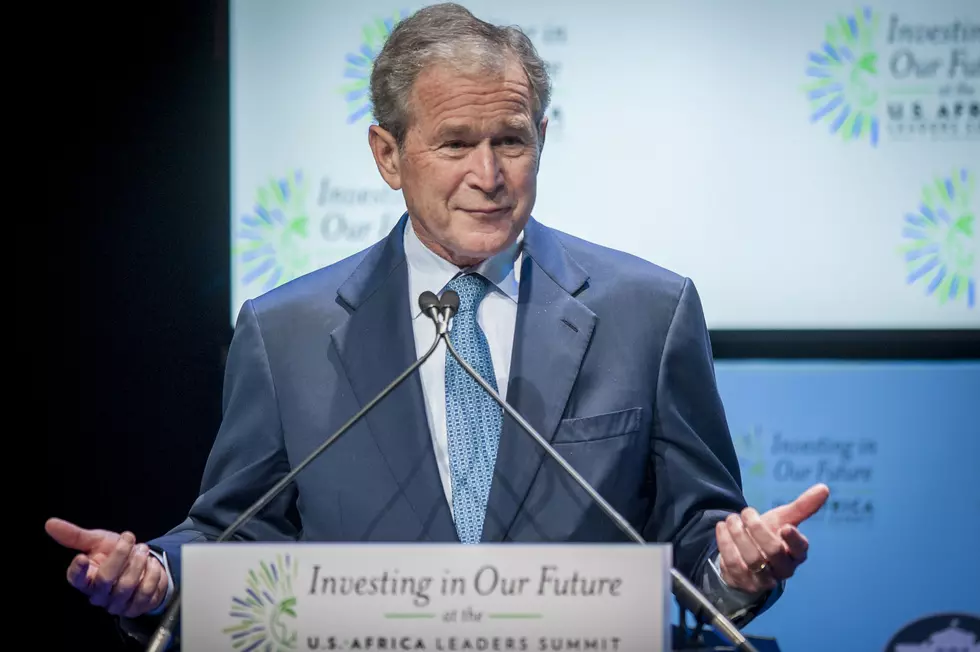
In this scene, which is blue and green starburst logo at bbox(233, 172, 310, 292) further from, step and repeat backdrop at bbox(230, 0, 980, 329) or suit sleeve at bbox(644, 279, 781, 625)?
suit sleeve at bbox(644, 279, 781, 625)

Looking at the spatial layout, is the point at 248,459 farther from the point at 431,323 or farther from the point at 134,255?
the point at 134,255

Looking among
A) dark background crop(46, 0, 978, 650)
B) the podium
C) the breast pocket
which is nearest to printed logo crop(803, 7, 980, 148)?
dark background crop(46, 0, 978, 650)

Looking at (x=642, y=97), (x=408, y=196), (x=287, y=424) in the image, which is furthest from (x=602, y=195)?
(x=287, y=424)

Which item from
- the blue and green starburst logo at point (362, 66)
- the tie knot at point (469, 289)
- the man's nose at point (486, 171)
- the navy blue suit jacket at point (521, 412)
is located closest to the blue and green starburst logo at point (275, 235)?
the blue and green starburst logo at point (362, 66)

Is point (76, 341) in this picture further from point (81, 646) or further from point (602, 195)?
point (602, 195)

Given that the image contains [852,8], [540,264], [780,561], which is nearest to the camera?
Answer: [780,561]

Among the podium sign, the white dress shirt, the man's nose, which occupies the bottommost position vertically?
the podium sign

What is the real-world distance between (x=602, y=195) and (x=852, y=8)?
74 centimetres

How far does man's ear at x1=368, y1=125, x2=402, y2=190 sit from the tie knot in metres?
0.20

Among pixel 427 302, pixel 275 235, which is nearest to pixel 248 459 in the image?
pixel 427 302

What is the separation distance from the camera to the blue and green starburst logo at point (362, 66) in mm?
2693

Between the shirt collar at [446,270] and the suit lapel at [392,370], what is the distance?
0.02 metres

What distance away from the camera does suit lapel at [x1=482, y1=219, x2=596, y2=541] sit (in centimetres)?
170

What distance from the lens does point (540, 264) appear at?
1882mm
